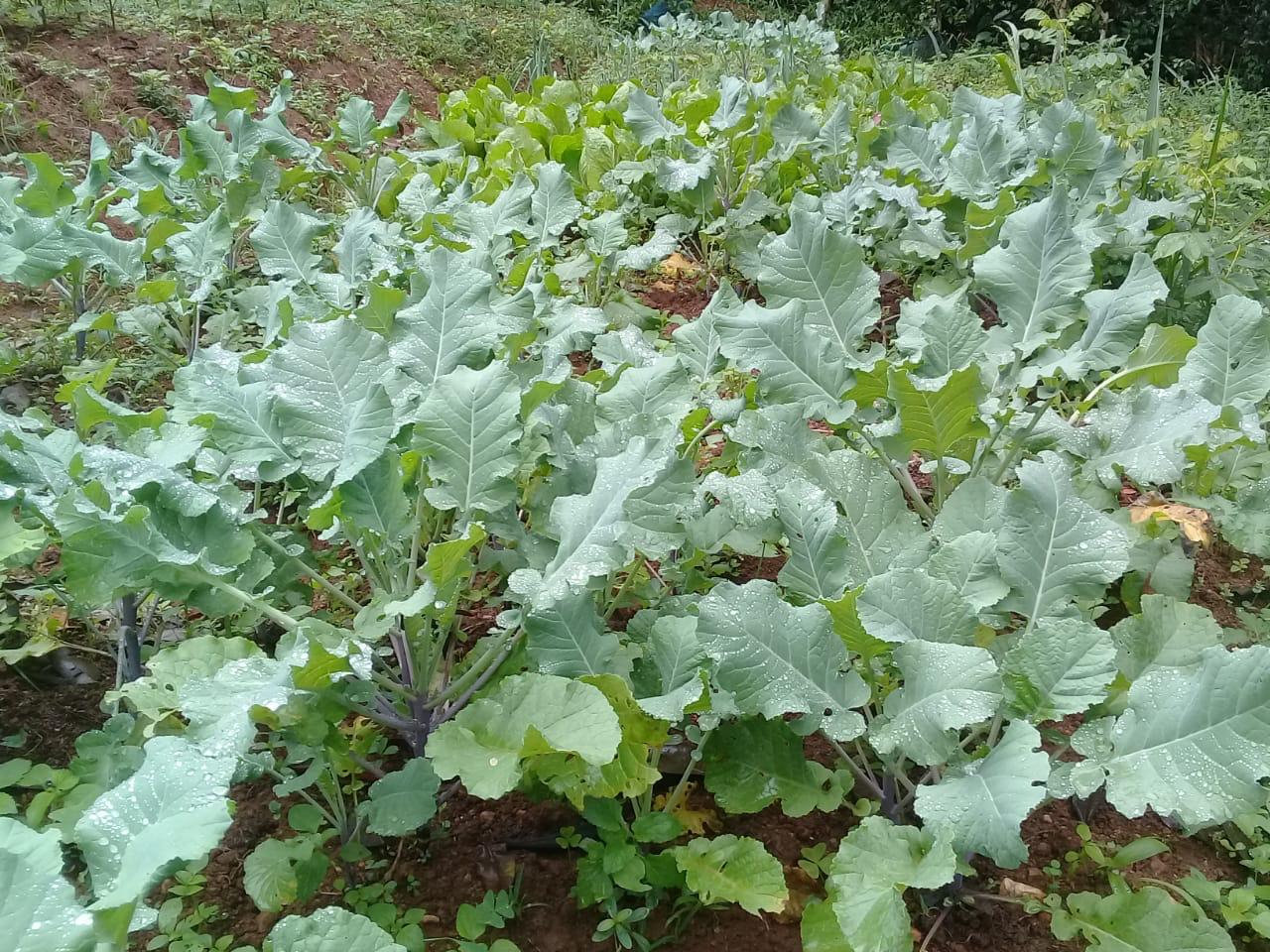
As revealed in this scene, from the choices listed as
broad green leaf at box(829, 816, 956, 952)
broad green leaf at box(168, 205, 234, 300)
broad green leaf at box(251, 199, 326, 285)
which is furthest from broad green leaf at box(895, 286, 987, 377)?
broad green leaf at box(168, 205, 234, 300)

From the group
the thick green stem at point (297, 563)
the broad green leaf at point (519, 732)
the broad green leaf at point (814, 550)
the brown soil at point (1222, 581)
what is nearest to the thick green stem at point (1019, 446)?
the brown soil at point (1222, 581)

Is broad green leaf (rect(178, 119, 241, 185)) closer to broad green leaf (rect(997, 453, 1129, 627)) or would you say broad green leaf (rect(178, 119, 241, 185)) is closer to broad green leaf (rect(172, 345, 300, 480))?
broad green leaf (rect(172, 345, 300, 480))

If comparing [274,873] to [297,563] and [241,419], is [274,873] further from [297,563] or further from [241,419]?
[241,419]

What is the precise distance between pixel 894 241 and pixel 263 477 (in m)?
2.45

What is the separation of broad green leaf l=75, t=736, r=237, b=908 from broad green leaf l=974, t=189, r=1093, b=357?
5.91 feet

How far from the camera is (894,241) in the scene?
327 cm

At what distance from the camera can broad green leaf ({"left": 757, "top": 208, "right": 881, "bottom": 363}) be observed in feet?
6.90

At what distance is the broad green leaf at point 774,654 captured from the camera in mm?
1369

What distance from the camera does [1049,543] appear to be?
152cm

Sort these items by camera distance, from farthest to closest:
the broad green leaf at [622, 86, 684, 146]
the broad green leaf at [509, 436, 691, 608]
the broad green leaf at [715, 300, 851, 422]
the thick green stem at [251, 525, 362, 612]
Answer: the broad green leaf at [622, 86, 684, 146] → the broad green leaf at [715, 300, 851, 422] → the thick green stem at [251, 525, 362, 612] → the broad green leaf at [509, 436, 691, 608]

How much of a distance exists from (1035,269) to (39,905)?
213 centimetres

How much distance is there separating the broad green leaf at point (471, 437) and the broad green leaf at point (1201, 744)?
1002 mm

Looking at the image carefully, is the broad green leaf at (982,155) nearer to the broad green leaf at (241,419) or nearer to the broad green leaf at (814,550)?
the broad green leaf at (814,550)

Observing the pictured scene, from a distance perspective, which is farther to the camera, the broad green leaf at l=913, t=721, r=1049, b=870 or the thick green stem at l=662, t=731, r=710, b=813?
the thick green stem at l=662, t=731, r=710, b=813
